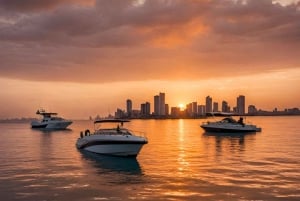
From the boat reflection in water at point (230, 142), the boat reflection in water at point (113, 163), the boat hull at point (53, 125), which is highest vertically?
the boat hull at point (53, 125)

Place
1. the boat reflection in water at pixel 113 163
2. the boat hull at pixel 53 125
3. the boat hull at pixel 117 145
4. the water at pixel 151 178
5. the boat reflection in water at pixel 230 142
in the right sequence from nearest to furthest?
the water at pixel 151 178 → the boat reflection in water at pixel 113 163 → the boat hull at pixel 117 145 → the boat reflection in water at pixel 230 142 → the boat hull at pixel 53 125

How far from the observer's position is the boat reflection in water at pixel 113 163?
104ft

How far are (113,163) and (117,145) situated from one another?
318 cm

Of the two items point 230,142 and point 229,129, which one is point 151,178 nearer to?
point 230,142

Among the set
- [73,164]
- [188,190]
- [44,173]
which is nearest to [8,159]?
[73,164]

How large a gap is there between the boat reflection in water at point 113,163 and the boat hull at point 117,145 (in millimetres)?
590

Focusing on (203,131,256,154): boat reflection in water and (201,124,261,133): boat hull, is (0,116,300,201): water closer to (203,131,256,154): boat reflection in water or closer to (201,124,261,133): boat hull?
(203,131,256,154): boat reflection in water

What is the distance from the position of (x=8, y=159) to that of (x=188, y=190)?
83.0ft

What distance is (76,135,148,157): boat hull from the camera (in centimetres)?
3772

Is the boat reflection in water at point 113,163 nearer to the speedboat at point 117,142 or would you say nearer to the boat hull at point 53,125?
the speedboat at point 117,142

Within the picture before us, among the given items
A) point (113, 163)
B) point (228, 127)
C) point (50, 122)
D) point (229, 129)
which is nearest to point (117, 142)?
point (113, 163)

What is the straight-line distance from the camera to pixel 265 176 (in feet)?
90.7

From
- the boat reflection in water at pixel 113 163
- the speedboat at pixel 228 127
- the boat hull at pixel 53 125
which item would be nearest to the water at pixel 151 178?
the boat reflection in water at pixel 113 163

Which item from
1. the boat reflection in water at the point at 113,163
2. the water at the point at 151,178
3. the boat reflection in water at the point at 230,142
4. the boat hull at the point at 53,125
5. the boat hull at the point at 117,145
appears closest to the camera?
the water at the point at 151,178
